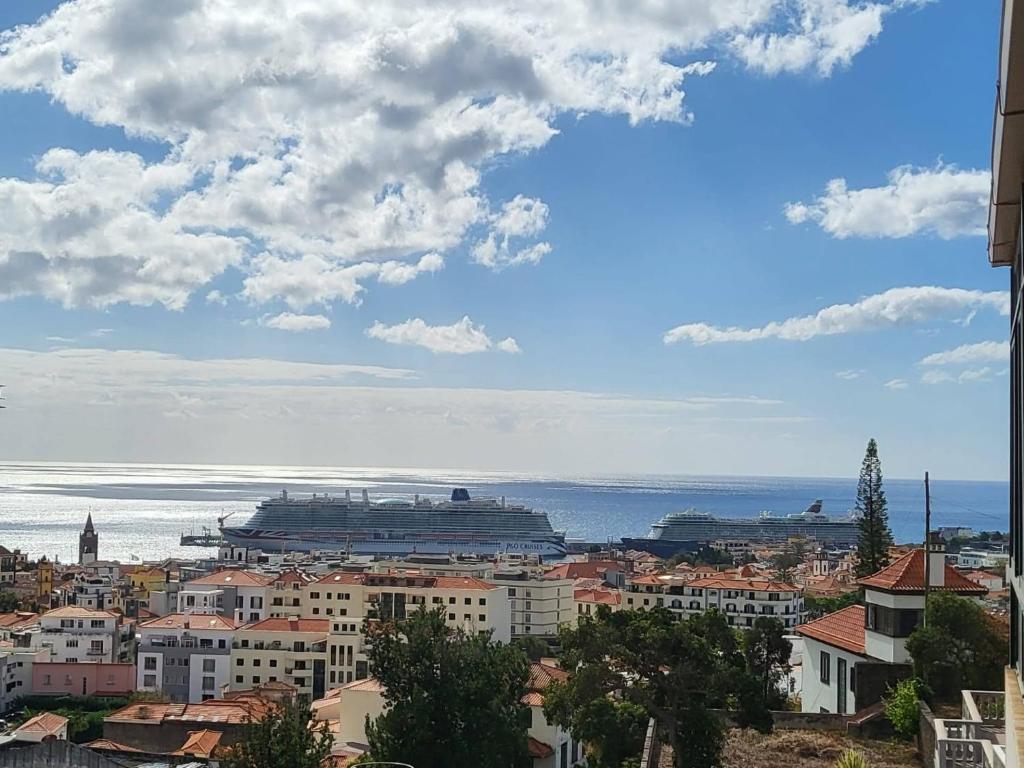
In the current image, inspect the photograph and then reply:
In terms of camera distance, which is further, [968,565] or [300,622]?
[968,565]

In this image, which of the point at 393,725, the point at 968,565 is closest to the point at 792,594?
the point at 968,565

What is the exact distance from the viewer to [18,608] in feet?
185

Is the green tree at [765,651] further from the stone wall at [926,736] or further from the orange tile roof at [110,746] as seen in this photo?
the orange tile roof at [110,746]

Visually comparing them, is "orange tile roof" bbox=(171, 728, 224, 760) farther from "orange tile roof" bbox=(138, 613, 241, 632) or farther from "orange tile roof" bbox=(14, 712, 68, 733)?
"orange tile roof" bbox=(138, 613, 241, 632)

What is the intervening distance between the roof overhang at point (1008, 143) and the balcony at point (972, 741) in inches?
113

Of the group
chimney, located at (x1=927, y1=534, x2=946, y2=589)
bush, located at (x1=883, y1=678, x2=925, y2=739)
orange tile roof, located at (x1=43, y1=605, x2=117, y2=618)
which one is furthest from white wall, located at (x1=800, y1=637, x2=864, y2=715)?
orange tile roof, located at (x1=43, y1=605, x2=117, y2=618)

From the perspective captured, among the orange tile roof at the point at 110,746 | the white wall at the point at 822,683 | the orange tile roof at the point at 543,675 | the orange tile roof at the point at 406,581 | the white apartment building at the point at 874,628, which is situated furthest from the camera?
the orange tile roof at the point at 406,581

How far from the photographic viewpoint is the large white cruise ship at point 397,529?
112m

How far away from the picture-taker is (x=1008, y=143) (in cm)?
446

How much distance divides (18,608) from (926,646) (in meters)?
52.3

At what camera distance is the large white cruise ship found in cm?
11212

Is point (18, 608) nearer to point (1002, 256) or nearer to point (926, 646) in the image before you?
point (926, 646)

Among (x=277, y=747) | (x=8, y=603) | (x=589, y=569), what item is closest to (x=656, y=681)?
(x=277, y=747)

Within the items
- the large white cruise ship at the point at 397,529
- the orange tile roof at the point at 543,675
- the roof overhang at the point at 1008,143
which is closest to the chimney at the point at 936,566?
the roof overhang at the point at 1008,143
